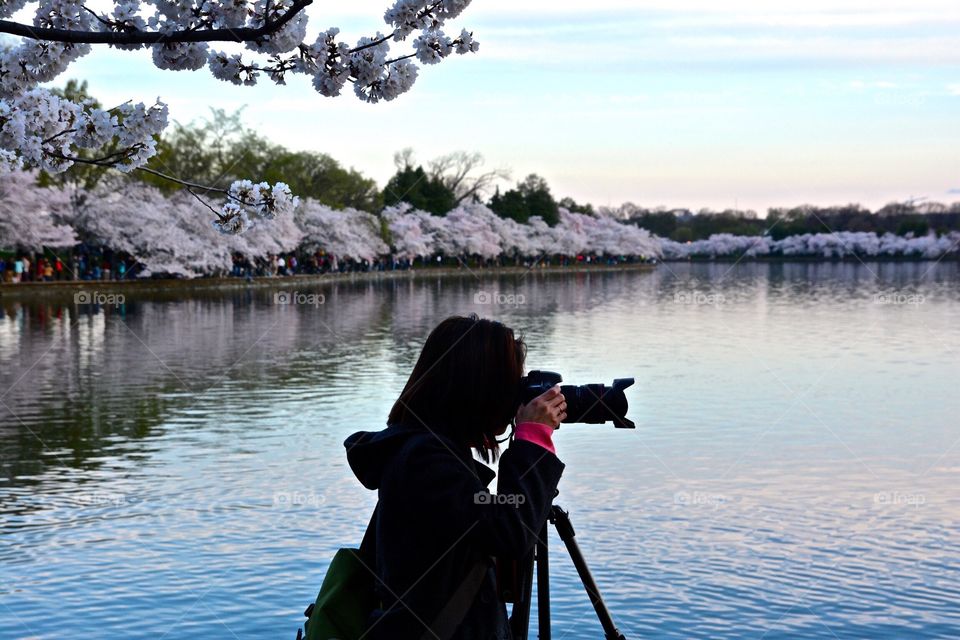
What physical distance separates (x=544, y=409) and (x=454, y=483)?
0.28 m

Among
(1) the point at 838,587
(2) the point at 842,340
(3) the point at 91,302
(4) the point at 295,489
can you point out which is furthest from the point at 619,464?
(3) the point at 91,302

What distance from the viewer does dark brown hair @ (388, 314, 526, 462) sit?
296 centimetres

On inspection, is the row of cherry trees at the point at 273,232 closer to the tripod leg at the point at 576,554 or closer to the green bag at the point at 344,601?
the tripod leg at the point at 576,554

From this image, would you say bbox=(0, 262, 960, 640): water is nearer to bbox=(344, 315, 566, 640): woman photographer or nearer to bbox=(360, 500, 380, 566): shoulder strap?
bbox=(360, 500, 380, 566): shoulder strap

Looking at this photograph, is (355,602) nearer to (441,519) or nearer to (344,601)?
(344,601)

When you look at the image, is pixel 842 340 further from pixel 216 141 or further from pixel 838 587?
pixel 216 141

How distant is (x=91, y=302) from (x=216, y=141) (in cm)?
2589

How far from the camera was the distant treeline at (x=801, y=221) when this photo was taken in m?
154

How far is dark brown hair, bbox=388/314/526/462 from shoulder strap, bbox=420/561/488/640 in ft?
0.99

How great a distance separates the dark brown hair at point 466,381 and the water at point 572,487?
436cm

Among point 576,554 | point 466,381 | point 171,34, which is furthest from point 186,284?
point 466,381

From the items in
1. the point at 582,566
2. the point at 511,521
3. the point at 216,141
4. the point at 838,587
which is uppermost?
the point at 216,141

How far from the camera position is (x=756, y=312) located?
3819cm

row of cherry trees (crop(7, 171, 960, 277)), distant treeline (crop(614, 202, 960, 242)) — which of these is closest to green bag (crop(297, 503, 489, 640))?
row of cherry trees (crop(7, 171, 960, 277))
